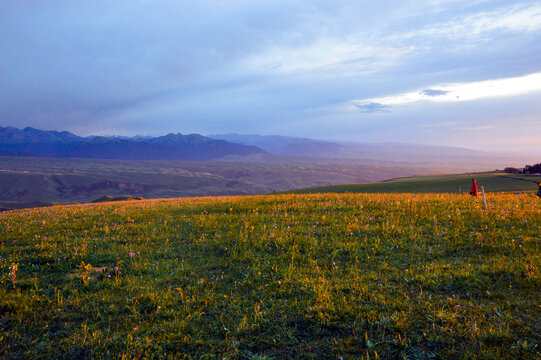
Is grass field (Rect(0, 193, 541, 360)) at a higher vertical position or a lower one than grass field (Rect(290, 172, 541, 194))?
lower

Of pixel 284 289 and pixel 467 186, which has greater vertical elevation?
pixel 467 186

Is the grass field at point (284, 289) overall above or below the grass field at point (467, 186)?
below

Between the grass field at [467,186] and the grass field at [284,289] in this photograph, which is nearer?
the grass field at [284,289]

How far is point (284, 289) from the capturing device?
6.56 meters

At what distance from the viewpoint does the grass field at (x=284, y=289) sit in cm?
484

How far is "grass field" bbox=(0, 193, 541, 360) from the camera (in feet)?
15.9

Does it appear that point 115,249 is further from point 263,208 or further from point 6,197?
point 6,197

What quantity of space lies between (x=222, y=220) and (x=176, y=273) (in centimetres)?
470

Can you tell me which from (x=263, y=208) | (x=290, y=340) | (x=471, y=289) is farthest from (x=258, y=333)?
(x=263, y=208)

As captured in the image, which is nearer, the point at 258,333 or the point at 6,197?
the point at 258,333

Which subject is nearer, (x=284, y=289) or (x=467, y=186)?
(x=284, y=289)

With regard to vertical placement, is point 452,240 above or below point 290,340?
above

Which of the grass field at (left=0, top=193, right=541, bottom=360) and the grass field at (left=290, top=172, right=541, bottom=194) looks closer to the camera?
the grass field at (left=0, top=193, right=541, bottom=360)

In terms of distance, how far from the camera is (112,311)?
600cm
